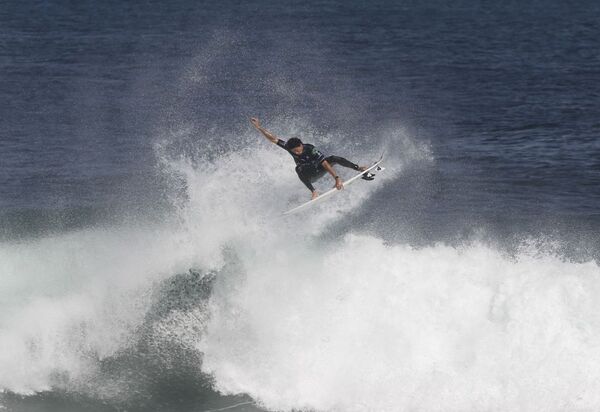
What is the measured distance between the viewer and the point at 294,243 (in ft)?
74.2

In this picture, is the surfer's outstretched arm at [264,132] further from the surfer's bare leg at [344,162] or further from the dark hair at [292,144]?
the surfer's bare leg at [344,162]

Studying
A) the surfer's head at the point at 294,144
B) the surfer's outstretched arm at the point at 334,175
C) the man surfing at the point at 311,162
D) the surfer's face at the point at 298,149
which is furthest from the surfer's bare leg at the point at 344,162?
the surfer's head at the point at 294,144

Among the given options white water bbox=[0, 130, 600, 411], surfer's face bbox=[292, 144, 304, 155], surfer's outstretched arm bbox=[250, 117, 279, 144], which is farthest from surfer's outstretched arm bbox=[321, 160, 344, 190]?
white water bbox=[0, 130, 600, 411]

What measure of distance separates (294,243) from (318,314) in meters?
2.76

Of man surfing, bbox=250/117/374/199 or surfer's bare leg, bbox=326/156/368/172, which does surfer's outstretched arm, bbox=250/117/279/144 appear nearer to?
man surfing, bbox=250/117/374/199

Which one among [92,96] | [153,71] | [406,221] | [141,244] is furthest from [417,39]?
[141,244]

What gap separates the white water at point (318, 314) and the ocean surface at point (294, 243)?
0.05 m

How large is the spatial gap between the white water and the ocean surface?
49mm

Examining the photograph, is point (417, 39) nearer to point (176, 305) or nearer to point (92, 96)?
point (92, 96)

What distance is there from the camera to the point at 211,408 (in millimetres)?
18781

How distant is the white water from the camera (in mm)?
18703

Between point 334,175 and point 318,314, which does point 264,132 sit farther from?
point 318,314

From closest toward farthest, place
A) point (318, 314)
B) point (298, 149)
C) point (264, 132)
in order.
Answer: point (264, 132), point (298, 149), point (318, 314)

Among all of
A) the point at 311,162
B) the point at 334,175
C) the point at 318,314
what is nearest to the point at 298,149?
the point at 311,162
